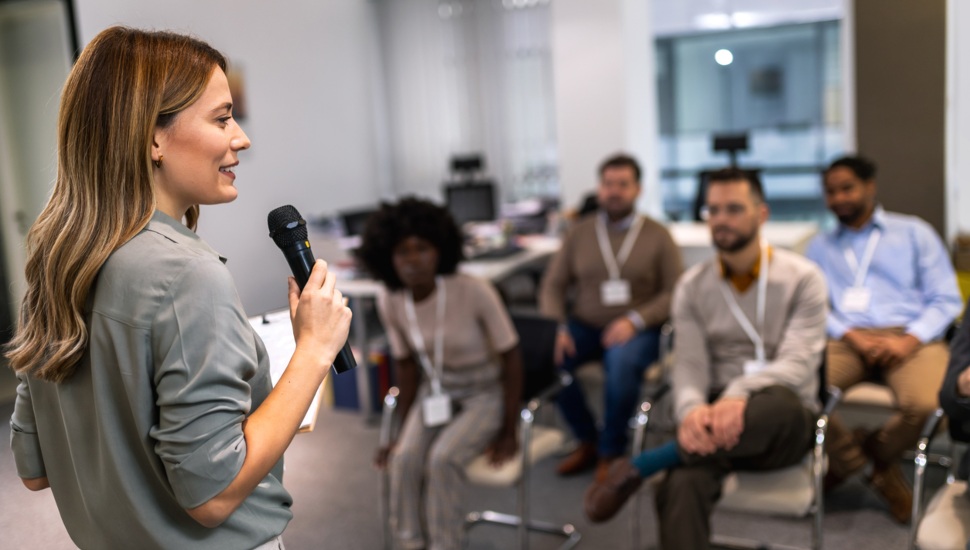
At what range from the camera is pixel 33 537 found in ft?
4.09

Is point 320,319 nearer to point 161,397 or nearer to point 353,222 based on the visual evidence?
point 161,397

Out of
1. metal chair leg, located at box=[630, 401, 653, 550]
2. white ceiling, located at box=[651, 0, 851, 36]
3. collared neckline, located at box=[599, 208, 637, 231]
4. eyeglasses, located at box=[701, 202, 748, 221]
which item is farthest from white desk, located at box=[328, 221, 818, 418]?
white ceiling, located at box=[651, 0, 851, 36]

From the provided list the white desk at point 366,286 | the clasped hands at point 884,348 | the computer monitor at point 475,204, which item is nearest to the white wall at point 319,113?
the white desk at point 366,286

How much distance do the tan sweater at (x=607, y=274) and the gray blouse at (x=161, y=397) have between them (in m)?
3.05

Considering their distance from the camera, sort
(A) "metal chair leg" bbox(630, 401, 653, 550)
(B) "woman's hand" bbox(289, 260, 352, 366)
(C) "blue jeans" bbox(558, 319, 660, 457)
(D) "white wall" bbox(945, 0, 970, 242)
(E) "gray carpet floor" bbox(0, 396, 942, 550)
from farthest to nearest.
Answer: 1. (D) "white wall" bbox(945, 0, 970, 242)
2. (C) "blue jeans" bbox(558, 319, 660, 457)
3. (A) "metal chair leg" bbox(630, 401, 653, 550)
4. (E) "gray carpet floor" bbox(0, 396, 942, 550)
5. (B) "woman's hand" bbox(289, 260, 352, 366)

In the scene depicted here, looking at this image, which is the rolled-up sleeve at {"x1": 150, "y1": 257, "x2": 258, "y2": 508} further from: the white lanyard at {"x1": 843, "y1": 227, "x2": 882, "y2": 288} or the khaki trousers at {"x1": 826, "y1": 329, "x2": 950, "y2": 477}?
the white lanyard at {"x1": 843, "y1": 227, "x2": 882, "y2": 288}

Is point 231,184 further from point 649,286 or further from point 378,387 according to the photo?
point 378,387

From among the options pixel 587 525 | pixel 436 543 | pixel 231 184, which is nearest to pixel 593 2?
pixel 587 525

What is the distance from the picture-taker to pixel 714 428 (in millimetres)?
2576

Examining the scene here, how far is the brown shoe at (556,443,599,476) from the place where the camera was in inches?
149

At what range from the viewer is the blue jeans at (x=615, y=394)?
3.70 metres

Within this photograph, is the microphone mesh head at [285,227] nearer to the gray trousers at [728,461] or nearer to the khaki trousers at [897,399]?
the gray trousers at [728,461]

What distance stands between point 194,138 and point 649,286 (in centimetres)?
323

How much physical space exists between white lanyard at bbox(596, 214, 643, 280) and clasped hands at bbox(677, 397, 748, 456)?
1465 millimetres
